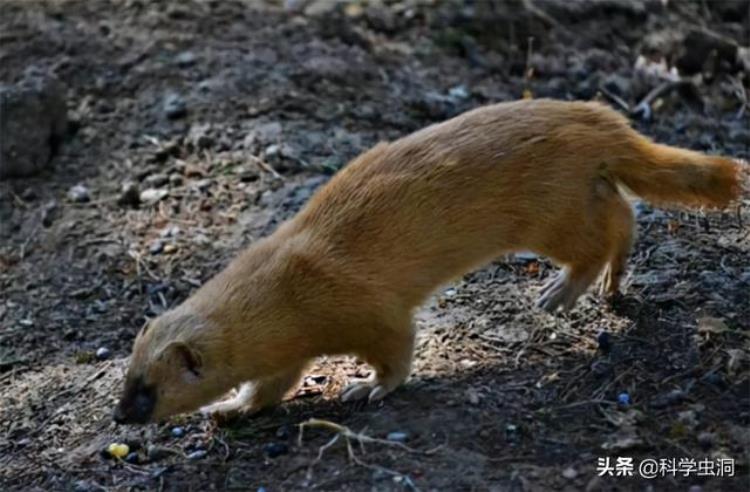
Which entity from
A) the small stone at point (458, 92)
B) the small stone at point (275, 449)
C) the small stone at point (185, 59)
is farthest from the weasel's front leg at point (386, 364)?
the small stone at point (185, 59)

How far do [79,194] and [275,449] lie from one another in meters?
3.18

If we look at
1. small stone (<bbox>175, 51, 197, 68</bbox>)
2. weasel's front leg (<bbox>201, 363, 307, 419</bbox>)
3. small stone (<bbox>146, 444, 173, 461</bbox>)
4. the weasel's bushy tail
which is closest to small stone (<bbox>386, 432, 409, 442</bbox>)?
weasel's front leg (<bbox>201, 363, 307, 419</bbox>)

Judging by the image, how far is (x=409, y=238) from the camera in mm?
5617

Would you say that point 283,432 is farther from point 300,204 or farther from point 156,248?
point 156,248

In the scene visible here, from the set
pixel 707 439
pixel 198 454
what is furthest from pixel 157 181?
pixel 707 439

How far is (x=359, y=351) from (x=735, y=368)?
62.6 inches

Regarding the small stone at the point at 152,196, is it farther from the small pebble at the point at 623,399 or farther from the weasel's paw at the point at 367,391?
the small pebble at the point at 623,399

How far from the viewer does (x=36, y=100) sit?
805 cm

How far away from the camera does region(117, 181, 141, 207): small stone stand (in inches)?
304

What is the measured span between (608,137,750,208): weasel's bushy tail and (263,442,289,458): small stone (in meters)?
1.94

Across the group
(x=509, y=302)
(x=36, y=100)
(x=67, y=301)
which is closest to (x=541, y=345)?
(x=509, y=302)

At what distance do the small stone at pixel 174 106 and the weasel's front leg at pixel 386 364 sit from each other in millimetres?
3213

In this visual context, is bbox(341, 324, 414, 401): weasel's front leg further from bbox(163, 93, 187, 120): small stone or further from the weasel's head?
bbox(163, 93, 187, 120): small stone

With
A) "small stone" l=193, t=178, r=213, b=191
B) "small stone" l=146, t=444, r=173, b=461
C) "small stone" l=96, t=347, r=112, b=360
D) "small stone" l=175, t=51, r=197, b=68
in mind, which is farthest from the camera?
"small stone" l=175, t=51, r=197, b=68
